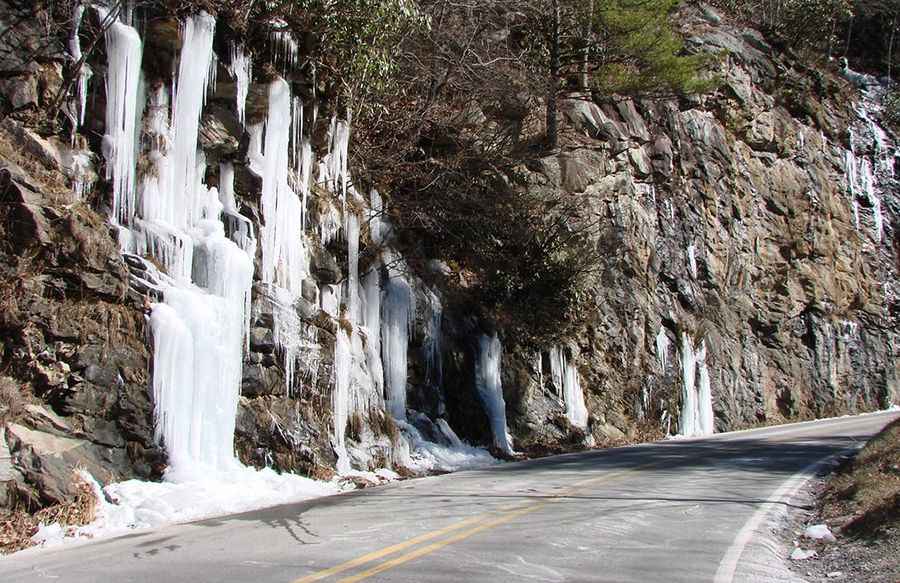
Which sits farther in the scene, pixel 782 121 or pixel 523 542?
pixel 782 121

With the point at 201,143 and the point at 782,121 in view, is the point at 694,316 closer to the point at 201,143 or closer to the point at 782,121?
the point at 782,121

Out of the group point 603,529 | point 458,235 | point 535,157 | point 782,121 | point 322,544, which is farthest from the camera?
point 782,121

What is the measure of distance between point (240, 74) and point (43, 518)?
7.94m

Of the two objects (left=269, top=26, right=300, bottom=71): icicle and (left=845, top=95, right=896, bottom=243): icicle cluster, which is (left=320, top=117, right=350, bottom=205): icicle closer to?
(left=269, top=26, right=300, bottom=71): icicle

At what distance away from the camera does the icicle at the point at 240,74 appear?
13.4m

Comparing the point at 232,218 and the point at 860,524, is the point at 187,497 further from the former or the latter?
the point at 860,524

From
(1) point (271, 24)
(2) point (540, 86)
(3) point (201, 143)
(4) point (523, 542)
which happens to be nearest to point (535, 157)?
(2) point (540, 86)

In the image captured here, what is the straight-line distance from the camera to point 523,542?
735cm

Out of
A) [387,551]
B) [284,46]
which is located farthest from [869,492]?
[284,46]

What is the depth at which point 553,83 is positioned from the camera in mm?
26422

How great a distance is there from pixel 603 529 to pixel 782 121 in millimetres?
36406

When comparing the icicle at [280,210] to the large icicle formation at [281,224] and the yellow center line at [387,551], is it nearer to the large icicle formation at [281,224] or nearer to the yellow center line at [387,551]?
the large icicle formation at [281,224]

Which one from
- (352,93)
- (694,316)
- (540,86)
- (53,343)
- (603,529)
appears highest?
(540,86)

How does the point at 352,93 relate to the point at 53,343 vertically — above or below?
above
